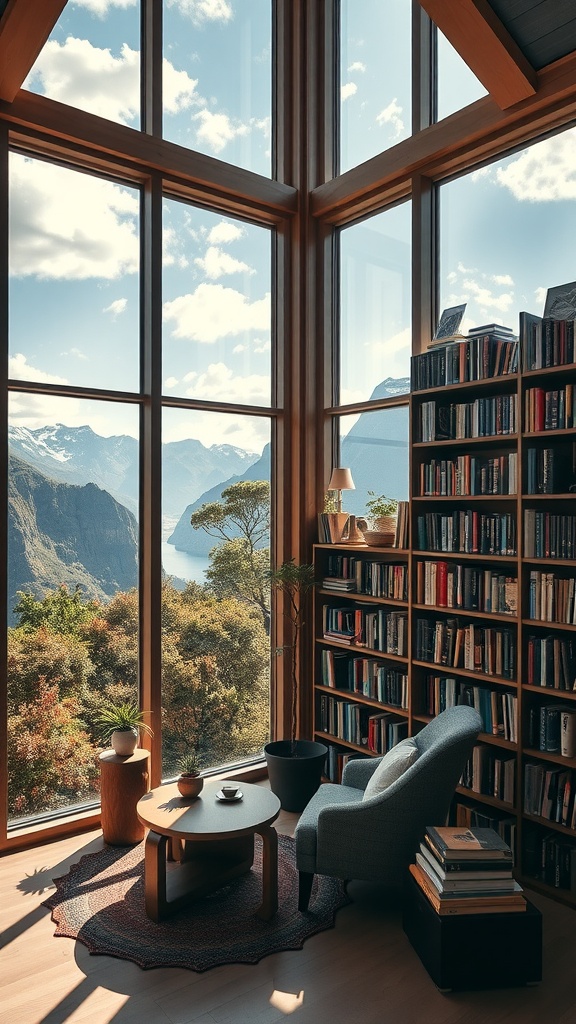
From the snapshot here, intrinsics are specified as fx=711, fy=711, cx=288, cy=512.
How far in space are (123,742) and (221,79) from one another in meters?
4.37

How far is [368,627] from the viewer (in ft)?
14.9

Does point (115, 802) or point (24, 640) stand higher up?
point (24, 640)

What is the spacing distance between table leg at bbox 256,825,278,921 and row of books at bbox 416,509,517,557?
5.71ft

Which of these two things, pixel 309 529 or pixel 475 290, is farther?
pixel 309 529

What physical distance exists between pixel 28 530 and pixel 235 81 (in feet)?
11.2

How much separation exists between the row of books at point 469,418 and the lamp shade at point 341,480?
679mm

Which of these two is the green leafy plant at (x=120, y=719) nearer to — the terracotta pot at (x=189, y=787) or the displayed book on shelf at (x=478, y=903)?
the terracotta pot at (x=189, y=787)

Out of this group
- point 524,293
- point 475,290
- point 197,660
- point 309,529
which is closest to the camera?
point 524,293

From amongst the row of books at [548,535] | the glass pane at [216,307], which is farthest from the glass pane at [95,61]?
the row of books at [548,535]

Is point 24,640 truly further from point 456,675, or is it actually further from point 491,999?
point 491,999

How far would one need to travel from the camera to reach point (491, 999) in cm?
268

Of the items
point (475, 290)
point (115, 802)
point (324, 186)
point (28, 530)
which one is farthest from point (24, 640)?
point (324, 186)

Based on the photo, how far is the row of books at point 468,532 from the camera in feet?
11.9

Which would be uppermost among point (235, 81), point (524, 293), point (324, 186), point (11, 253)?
point (235, 81)
